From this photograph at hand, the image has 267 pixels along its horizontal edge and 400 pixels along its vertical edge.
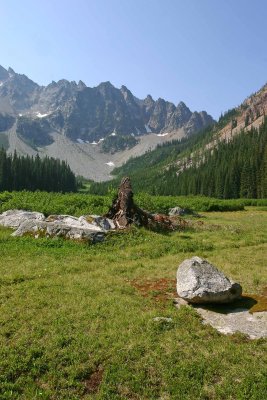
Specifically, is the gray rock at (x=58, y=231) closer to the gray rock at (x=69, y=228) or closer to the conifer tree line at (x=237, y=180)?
the gray rock at (x=69, y=228)

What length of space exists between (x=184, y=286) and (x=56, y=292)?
16.5ft

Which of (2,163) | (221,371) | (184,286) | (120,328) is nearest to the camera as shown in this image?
(221,371)

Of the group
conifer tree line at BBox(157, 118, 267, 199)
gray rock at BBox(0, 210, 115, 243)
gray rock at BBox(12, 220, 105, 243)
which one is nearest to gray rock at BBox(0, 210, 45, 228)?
gray rock at BBox(0, 210, 115, 243)

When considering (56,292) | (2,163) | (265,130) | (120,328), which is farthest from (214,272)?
(265,130)

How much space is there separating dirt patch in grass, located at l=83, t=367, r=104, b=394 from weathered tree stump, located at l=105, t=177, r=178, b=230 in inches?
767

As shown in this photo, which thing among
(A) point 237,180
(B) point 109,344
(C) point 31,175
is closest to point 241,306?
(B) point 109,344

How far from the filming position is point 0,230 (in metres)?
30.0

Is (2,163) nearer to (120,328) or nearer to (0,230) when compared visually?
(0,230)

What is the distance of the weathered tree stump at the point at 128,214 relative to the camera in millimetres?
30656

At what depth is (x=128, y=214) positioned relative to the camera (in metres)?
31.2

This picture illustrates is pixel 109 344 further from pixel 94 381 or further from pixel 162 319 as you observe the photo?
pixel 162 319

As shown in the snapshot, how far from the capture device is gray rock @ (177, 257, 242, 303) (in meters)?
14.3

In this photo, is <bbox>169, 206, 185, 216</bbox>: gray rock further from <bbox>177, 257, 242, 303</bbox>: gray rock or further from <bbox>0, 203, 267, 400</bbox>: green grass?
<bbox>177, 257, 242, 303</bbox>: gray rock

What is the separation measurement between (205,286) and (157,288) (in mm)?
2813
